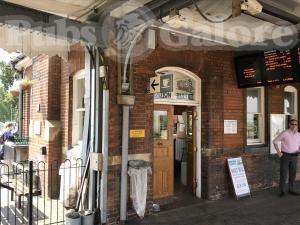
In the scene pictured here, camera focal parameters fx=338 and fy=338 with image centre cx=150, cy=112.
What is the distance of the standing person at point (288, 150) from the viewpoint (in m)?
7.77

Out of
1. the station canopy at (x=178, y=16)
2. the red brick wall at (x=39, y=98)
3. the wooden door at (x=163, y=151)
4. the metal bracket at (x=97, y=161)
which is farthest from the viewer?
the red brick wall at (x=39, y=98)

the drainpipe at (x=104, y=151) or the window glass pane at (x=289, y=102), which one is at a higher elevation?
the window glass pane at (x=289, y=102)

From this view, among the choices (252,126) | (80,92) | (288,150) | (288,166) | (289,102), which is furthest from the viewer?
(289,102)

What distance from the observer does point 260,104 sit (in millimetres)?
8789

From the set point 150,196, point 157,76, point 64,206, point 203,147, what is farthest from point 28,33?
point 203,147

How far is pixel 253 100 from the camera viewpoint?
8.73m

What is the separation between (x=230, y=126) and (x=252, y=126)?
1.18 meters

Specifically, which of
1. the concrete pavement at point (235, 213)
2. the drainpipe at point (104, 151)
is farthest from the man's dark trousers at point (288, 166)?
the drainpipe at point (104, 151)

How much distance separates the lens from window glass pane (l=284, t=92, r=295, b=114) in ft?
31.5

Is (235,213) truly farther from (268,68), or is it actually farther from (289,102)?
(289,102)

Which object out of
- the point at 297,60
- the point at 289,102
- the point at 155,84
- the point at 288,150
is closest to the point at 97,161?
the point at 155,84

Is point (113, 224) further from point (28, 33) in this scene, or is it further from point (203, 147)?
point (28, 33)

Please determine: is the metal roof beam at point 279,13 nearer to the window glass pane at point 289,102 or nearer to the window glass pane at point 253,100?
the window glass pane at point 253,100

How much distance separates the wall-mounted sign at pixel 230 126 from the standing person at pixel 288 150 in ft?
3.14
